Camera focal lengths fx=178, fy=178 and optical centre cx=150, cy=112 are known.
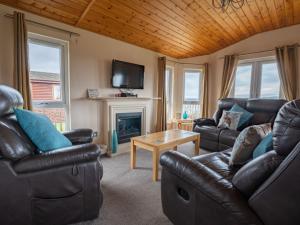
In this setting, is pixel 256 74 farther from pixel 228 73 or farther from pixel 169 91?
pixel 169 91

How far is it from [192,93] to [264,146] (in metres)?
4.22

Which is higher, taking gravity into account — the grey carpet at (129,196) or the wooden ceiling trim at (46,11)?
the wooden ceiling trim at (46,11)

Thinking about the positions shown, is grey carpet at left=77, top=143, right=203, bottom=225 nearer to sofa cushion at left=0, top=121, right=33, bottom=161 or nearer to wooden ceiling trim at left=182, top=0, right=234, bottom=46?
sofa cushion at left=0, top=121, right=33, bottom=161

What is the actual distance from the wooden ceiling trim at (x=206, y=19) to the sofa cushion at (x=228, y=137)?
2207 millimetres

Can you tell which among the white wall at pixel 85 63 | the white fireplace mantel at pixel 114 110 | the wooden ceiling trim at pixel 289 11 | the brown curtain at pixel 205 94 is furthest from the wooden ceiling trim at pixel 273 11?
the white fireplace mantel at pixel 114 110

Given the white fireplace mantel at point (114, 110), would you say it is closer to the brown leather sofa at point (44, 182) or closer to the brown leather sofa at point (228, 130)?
the brown leather sofa at point (228, 130)

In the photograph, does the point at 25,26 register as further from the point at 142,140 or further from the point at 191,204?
the point at 191,204

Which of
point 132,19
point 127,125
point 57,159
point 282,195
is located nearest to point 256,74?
point 132,19

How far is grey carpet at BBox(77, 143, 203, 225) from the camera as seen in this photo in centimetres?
164

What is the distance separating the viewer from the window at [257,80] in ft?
14.0

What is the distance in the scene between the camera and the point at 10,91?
68.2 inches

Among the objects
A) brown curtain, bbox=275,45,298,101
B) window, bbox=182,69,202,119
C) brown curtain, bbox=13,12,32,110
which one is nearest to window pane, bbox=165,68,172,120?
window, bbox=182,69,202,119

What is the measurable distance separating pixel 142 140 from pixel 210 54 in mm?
3835

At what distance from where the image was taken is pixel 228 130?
3.38 m
